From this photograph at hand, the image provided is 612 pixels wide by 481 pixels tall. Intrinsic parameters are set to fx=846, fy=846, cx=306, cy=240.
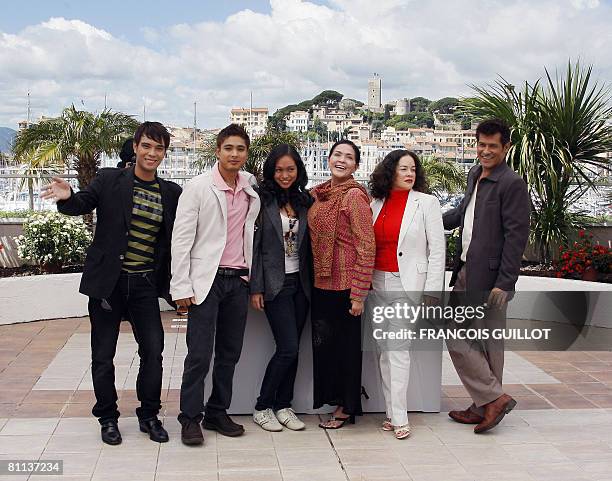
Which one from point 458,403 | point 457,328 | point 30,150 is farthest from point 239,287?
point 30,150

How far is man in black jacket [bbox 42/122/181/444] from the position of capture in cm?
430

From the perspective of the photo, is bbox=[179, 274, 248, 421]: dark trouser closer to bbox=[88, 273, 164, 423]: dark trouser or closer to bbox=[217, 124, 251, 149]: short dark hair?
bbox=[88, 273, 164, 423]: dark trouser

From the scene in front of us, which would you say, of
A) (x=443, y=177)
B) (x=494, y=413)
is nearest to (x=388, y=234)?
(x=494, y=413)

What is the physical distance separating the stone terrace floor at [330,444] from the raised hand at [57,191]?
131 cm

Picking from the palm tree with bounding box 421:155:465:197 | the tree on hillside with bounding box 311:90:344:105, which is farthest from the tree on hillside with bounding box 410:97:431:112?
the palm tree with bounding box 421:155:465:197

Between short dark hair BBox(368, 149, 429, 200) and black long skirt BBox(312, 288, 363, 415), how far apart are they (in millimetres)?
601

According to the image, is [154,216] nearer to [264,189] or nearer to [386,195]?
[264,189]

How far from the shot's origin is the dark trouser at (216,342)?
443 cm

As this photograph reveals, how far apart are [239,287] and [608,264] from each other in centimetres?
527

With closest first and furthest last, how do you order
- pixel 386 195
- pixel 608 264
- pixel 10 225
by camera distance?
pixel 386 195 → pixel 608 264 → pixel 10 225

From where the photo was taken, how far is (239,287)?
14.8 feet

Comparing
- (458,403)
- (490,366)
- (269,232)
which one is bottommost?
(458,403)

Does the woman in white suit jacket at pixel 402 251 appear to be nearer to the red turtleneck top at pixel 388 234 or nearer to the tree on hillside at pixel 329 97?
the red turtleneck top at pixel 388 234

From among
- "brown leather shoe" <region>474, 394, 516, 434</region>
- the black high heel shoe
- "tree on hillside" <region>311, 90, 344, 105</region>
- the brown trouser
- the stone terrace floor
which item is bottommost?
the stone terrace floor
